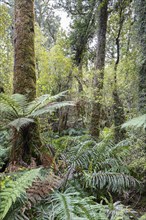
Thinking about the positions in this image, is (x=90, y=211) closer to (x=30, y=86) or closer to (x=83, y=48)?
(x=30, y=86)

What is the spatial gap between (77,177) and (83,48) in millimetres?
6735

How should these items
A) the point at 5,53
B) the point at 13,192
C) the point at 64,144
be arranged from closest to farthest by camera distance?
the point at 13,192, the point at 64,144, the point at 5,53

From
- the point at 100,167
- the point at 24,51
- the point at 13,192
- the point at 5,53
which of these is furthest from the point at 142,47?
the point at 5,53

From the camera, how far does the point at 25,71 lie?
290 cm

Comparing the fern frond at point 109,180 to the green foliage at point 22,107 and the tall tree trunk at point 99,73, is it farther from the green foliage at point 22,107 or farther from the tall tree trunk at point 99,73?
the tall tree trunk at point 99,73

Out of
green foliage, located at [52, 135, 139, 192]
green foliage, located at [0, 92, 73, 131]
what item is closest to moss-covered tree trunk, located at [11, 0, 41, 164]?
green foliage, located at [0, 92, 73, 131]

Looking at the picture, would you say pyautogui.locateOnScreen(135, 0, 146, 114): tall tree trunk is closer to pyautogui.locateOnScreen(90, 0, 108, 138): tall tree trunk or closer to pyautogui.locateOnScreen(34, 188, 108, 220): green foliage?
pyautogui.locateOnScreen(90, 0, 108, 138): tall tree trunk

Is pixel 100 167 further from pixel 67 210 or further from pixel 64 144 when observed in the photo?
pixel 67 210

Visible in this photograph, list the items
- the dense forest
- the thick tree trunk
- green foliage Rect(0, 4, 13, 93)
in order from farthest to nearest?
green foliage Rect(0, 4, 13, 93) < the thick tree trunk < the dense forest

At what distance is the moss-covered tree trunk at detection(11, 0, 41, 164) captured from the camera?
272cm

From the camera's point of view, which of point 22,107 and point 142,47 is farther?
point 142,47

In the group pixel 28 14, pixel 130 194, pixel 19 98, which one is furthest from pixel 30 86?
pixel 130 194

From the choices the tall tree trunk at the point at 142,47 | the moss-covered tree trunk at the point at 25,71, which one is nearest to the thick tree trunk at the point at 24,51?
the moss-covered tree trunk at the point at 25,71

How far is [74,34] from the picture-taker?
8.38 metres
